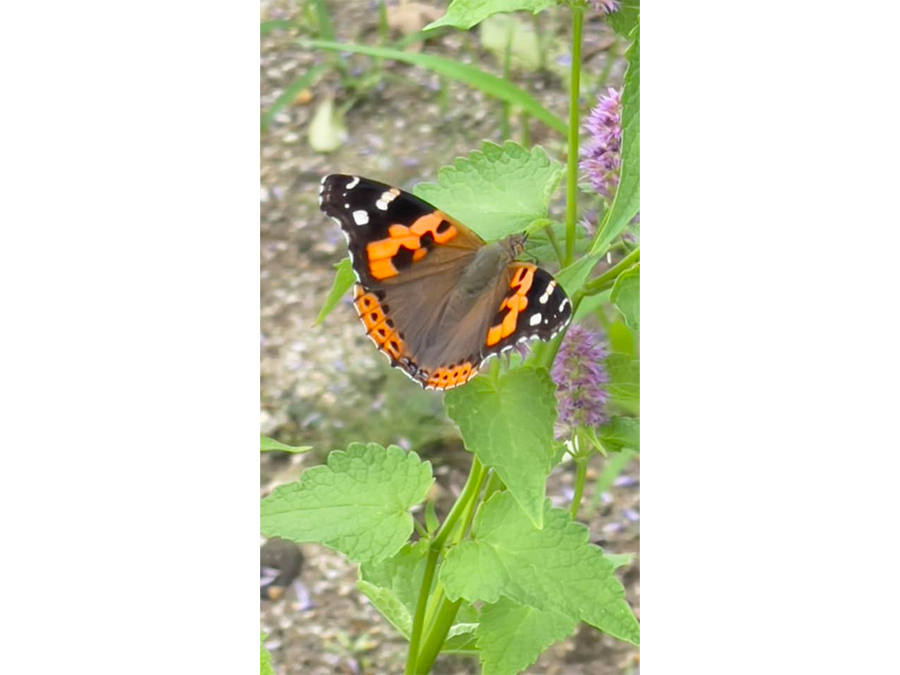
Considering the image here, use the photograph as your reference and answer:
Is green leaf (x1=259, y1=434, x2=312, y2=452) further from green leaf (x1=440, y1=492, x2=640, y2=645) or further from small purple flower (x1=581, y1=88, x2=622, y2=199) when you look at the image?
small purple flower (x1=581, y1=88, x2=622, y2=199)

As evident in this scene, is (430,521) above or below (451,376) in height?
below

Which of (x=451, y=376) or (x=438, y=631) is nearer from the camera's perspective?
(x=451, y=376)

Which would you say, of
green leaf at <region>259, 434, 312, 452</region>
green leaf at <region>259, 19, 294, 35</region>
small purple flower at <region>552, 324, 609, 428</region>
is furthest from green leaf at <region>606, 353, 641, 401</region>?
green leaf at <region>259, 19, 294, 35</region>

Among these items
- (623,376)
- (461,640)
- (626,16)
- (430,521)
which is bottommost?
(461,640)

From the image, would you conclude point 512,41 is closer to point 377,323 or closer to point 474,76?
point 474,76

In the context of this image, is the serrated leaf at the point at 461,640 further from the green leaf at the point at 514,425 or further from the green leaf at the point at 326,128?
the green leaf at the point at 326,128

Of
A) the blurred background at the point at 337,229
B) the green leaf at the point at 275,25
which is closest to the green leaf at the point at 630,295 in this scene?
the blurred background at the point at 337,229

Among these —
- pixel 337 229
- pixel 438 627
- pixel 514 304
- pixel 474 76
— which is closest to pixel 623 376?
pixel 514 304
